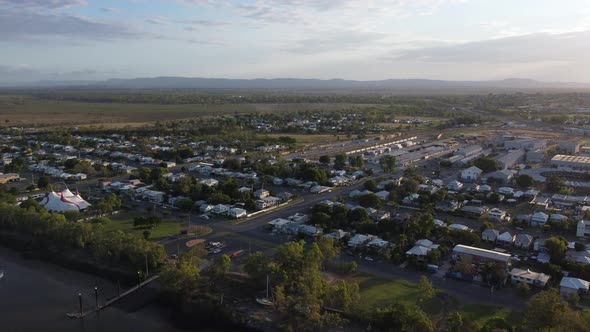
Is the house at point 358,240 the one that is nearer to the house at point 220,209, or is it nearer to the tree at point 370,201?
the tree at point 370,201

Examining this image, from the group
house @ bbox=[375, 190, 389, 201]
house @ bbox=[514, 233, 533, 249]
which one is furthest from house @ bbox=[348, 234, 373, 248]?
house @ bbox=[375, 190, 389, 201]

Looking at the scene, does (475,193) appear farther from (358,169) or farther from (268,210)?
(268,210)

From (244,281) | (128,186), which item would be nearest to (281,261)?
(244,281)

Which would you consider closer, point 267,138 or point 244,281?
point 244,281

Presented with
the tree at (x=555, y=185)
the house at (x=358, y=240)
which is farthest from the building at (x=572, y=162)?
the house at (x=358, y=240)

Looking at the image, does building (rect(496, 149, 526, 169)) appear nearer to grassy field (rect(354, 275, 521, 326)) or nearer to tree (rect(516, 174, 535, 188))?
tree (rect(516, 174, 535, 188))

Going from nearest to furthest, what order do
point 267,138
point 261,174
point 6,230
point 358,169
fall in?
point 6,230 → point 261,174 → point 358,169 → point 267,138
